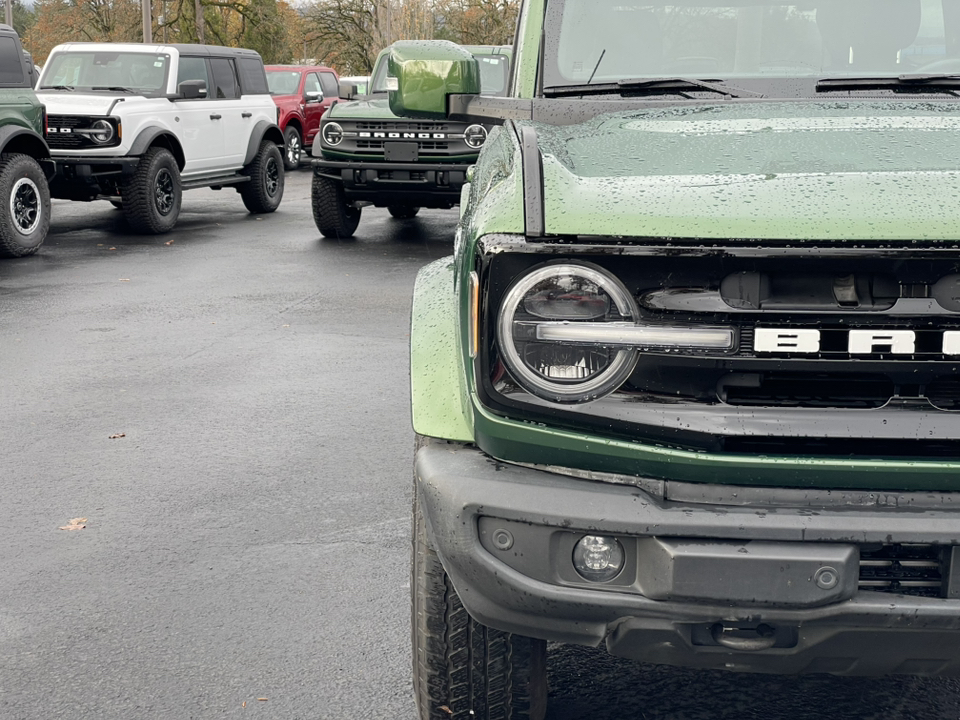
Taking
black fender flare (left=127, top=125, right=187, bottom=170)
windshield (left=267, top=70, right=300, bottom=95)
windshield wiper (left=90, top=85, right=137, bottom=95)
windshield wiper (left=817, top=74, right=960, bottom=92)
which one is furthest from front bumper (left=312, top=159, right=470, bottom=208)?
windshield (left=267, top=70, right=300, bottom=95)

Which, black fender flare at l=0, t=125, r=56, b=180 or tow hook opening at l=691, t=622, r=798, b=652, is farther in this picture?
black fender flare at l=0, t=125, r=56, b=180

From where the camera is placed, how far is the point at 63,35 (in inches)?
1934

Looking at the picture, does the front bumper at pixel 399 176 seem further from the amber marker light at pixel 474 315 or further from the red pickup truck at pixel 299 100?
the amber marker light at pixel 474 315

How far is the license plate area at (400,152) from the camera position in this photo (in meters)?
11.8

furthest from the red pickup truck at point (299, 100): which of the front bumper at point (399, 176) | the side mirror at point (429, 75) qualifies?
the side mirror at point (429, 75)

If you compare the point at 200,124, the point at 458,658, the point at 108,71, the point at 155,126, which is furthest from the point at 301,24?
the point at 458,658

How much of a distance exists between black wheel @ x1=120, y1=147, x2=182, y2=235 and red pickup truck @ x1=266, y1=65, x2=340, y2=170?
672cm

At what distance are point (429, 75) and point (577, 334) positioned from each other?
144 centimetres

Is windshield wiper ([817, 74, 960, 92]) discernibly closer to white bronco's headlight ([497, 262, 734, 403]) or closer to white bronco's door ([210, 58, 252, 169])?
white bronco's headlight ([497, 262, 734, 403])

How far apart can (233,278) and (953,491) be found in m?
8.76

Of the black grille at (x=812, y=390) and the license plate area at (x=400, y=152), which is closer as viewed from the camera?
the black grille at (x=812, y=390)

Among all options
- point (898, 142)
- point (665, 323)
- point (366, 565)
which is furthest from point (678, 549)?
point (366, 565)

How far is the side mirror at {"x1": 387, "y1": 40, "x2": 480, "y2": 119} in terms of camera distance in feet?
10.9

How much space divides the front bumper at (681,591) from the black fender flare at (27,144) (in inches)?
375
